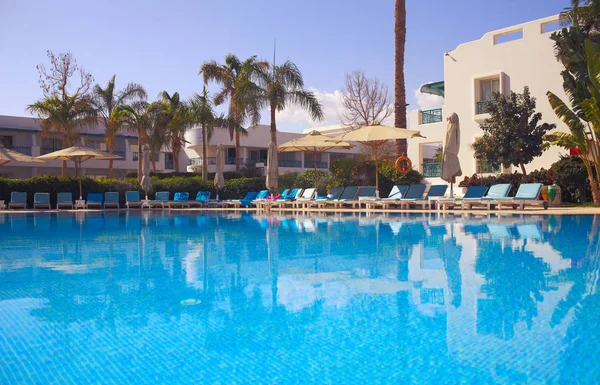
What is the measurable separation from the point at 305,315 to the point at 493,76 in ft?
78.4

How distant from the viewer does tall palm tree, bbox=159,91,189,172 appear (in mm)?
32406

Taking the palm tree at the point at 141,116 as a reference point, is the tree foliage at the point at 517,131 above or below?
below

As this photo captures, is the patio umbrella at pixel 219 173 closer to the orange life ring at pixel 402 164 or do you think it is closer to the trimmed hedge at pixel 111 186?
the trimmed hedge at pixel 111 186

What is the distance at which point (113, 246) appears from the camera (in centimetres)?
957

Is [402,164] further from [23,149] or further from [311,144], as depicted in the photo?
[23,149]

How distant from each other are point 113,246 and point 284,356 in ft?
23.0

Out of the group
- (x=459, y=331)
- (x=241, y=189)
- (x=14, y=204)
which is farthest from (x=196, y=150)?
(x=459, y=331)

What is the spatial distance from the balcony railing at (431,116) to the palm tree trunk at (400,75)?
262 inches

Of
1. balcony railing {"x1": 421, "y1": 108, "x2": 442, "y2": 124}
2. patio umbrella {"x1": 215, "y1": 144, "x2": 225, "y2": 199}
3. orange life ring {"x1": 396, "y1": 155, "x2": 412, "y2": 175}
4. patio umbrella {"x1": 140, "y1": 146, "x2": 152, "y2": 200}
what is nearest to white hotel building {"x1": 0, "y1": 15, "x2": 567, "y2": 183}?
balcony railing {"x1": 421, "y1": 108, "x2": 442, "y2": 124}

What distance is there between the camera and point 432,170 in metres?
27.9

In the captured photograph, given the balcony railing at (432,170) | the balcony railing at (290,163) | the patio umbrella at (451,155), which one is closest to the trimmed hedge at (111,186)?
the balcony railing at (432,170)

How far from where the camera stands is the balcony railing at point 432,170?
27.5 meters

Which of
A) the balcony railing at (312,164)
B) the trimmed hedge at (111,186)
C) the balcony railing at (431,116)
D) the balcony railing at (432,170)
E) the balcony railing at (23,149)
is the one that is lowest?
the trimmed hedge at (111,186)

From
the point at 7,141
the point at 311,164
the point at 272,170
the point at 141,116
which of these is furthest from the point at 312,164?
the point at 272,170
